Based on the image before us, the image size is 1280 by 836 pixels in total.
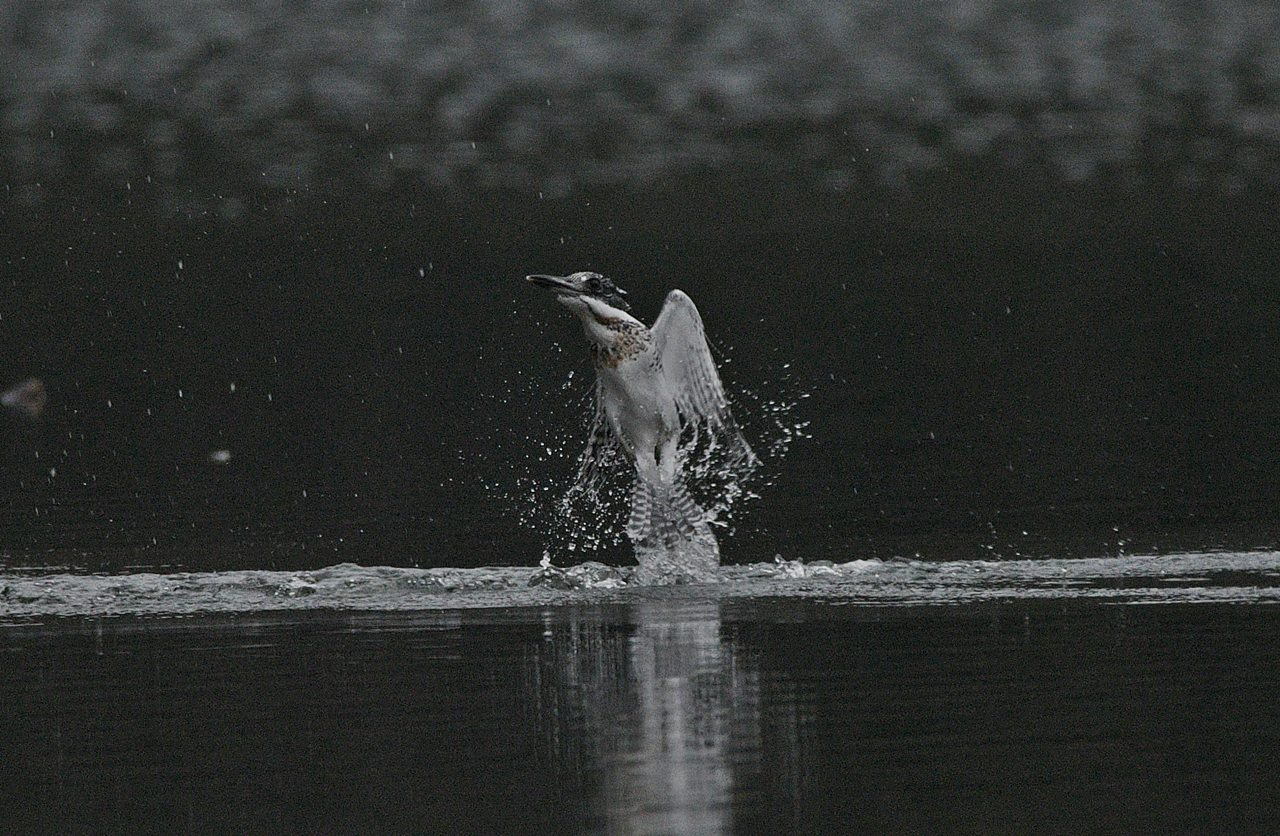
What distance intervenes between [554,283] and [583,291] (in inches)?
12.5

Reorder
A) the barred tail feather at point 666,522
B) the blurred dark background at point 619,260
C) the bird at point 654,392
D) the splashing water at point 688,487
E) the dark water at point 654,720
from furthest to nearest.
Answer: the blurred dark background at point 619,260 < the bird at point 654,392 < the barred tail feather at point 666,522 < the splashing water at point 688,487 < the dark water at point 654,720

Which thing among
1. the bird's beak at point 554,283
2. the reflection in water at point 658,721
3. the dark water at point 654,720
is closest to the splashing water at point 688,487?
the bird's beak at point 554,283

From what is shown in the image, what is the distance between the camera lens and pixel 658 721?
9.87 m

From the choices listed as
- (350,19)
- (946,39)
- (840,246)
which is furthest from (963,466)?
(350,19)

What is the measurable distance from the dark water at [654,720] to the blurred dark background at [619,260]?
2615 millimetres

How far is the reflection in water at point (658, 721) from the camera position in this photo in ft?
28.1

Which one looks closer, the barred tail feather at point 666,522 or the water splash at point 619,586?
the water splash at point 619,586

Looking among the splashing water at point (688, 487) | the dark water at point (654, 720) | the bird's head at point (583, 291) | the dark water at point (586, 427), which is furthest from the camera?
the bird's head at point (583, 291)

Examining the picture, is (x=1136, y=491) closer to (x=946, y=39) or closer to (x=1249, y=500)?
(x=1249, y=500)

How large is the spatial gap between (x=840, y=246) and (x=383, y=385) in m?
8.94

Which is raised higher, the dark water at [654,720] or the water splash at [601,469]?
the water splash at [601,469]

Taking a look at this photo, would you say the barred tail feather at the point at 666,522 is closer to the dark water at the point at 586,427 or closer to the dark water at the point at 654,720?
the dark water at the point at 586,427

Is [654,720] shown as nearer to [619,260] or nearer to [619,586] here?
[619,586]

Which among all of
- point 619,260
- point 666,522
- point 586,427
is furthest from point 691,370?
point 619,260
